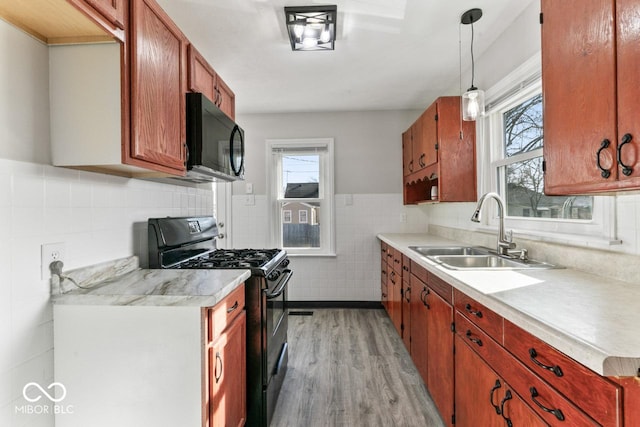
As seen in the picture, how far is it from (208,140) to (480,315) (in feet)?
5.24

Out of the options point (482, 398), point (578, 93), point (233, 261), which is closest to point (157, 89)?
point (233, 261)

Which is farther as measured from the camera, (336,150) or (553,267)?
(336,150)

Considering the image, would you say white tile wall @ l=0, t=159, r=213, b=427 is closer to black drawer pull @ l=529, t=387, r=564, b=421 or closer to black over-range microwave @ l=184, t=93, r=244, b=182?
black over-range microwave @ l=184, t=93, r=244, b=182

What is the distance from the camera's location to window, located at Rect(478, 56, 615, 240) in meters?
1.55

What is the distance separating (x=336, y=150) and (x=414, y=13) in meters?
1.94

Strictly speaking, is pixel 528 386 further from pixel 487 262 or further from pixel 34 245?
pixel 34 245

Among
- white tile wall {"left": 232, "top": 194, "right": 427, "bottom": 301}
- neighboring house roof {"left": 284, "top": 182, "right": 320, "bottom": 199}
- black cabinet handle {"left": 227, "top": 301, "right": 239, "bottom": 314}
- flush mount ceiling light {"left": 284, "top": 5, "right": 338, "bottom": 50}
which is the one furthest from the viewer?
neighboring house roof {"left": 284, "top": 182, "right": 320, "bottom": 199}

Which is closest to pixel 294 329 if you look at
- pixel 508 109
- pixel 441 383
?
pixel 441 383

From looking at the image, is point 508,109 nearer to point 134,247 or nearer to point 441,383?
point 441,383

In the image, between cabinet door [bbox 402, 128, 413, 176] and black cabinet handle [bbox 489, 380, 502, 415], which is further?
cabinet door [bbox 402, 128, 413, 176]

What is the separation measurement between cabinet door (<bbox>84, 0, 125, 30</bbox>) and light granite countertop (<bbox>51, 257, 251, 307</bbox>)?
949mm

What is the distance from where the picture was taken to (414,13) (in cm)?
192

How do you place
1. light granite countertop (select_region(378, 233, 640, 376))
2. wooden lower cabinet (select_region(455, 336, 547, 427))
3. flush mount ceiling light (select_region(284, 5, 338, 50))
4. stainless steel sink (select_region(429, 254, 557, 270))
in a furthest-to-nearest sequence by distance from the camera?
flush mount ceiling light (select_region(284, 5, 338, 50)) < stainless steel sink (select_region(429, 254, 557, 270)) < wooden lower cabinet (select_region(455, 336, 547, 427)) < light granite countertop (select_region(378, 233, 640, 376))

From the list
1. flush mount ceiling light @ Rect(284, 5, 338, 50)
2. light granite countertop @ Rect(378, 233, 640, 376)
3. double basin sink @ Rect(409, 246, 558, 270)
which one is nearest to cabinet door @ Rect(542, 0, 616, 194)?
light granite countertop @ Rect(378, 233, 640, 376)
